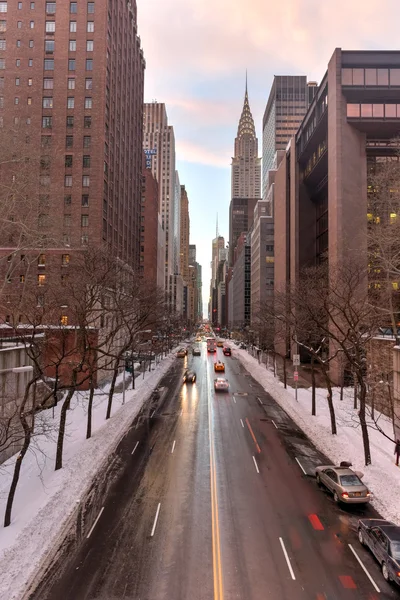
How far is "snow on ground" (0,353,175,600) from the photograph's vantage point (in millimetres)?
11273

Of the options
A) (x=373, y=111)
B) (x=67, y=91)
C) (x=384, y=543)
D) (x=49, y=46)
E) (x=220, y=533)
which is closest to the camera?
(x=384, y=543)

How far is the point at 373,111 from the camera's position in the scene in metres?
44.4

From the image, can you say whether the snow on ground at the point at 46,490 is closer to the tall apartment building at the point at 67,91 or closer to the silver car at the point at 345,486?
the silver car at the point at 345,486

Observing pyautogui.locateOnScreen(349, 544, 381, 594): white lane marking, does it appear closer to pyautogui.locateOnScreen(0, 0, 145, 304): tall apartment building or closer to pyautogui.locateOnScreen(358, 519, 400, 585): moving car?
pyautogui.locateOnScreen(358, 519, 400, 585): moving car

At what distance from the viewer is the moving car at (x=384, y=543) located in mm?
10234

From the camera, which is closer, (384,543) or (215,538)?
(384,543)

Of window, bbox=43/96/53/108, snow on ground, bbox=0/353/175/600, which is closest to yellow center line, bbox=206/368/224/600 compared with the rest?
snow on ground, bbox=0/353/175/600

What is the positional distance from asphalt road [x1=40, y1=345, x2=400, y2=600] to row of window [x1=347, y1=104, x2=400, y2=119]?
39.4 meters

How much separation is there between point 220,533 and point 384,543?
5.19 metres

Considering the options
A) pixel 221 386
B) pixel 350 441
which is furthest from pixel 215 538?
pixel 221 386

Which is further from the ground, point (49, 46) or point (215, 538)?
point (49, 46)

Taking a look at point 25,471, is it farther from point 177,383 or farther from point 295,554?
point 177,383

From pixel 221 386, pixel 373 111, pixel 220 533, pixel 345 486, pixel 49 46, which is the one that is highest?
pixel 49 46

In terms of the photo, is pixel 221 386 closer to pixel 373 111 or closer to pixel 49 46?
pixel 373 111
